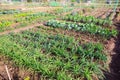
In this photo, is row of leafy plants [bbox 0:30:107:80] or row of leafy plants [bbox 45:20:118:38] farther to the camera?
row of leafy plants [bbox 45:20:118:38]

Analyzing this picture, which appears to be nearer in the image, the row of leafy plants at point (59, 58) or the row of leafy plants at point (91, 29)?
the row of leafy plants at point (59, 58)

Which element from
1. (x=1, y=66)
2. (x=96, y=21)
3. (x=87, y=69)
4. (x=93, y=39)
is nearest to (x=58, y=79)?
(x=87, y=69)

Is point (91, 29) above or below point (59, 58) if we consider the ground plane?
above

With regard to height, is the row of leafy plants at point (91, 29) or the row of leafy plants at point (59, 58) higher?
the row of leafy plants at point (91, 29)

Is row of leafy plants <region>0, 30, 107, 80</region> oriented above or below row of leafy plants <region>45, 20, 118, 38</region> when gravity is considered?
below

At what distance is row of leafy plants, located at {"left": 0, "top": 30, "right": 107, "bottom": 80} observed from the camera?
5.92m

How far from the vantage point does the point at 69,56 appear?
7.19m

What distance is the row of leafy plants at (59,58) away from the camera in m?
5.92

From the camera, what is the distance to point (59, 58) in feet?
23.5

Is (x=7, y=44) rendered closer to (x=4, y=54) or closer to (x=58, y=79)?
(x=4, y=54)

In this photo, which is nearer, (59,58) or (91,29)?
(59,58)

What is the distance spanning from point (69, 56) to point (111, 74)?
66.3 inches

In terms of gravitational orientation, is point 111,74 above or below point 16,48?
below

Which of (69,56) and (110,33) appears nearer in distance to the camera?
(69,56)
